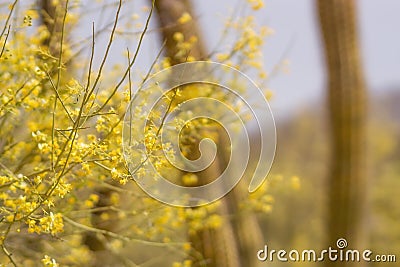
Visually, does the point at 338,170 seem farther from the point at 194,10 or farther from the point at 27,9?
the point at 27,9

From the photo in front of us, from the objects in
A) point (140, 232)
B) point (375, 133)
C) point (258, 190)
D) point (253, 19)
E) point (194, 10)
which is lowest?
point (140, 232)

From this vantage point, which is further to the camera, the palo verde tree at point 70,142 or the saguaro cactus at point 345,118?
the saguaro cactus at point 345,118

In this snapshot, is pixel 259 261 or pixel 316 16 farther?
pixel 259 261

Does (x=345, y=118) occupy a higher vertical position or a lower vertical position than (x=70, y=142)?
higher

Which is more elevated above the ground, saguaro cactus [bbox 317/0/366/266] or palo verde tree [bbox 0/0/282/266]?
saguaro cactus [bbox 317/0/366/266]

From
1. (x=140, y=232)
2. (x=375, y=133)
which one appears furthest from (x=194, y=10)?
(x=375, y=133)

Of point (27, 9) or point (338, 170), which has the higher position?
point (338, 170)

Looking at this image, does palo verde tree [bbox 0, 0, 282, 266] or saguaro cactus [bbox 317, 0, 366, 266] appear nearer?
palo verde tree [bbox 0, 0, 282, 266]

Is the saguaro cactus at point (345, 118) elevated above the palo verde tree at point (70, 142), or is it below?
above

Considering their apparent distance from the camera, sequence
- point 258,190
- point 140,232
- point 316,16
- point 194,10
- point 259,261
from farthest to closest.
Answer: point 259,261, point 316,16, point 194,10, point 258,190, point 140,232

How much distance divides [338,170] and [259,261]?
89 centimetres

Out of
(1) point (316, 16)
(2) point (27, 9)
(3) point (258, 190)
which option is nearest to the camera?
(2) point (27, 9)

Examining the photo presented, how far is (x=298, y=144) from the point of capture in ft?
64.8

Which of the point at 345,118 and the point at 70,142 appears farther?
the point at 345,118
